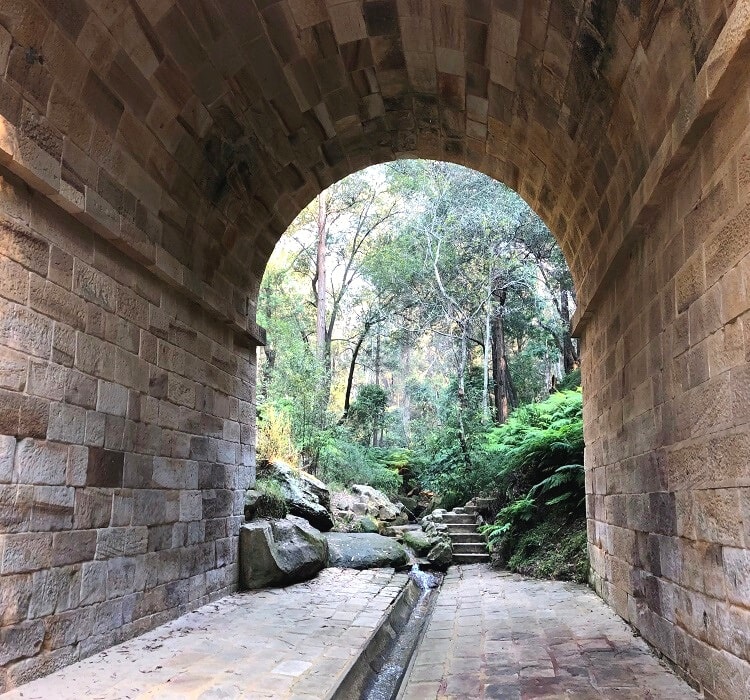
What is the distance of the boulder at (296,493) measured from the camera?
8672 millimetres

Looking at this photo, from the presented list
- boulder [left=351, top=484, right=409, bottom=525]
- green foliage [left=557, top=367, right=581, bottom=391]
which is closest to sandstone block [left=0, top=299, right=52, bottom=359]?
boulder [left=351, top=484, right=409, bottom=525]

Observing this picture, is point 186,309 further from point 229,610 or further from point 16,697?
point 16,697

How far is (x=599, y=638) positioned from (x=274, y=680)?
257 cm

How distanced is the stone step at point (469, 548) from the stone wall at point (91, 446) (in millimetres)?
5459

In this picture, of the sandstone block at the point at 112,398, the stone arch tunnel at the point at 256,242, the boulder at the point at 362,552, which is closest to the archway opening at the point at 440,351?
the boulder at the point at 362,552

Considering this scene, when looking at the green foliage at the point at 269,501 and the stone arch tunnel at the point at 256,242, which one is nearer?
the stone arch tunnel at the point at 256,242

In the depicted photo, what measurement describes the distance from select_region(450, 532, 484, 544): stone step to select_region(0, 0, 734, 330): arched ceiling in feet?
19.2

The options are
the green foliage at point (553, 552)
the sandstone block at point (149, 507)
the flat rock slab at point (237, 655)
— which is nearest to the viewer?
the flat rock slab at point (237, 655)

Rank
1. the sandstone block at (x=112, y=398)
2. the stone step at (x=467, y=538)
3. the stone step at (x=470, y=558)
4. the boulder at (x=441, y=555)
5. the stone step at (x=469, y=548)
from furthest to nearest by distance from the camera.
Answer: the stone step at (x=467, y=538), the stone step at (x=469, y=548), the stone step at (x=470, y=558), the boulder at (x=441, y=555), the sandstone block at (x=112, y=398)

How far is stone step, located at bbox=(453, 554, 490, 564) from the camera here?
10.2 metres

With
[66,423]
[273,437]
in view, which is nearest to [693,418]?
[66,423]

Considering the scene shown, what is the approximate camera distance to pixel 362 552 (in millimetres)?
8758

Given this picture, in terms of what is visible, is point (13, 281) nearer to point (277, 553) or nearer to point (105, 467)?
point (105, 467)

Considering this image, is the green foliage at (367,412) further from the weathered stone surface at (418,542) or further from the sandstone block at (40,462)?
the sandstone block at (40,462)
